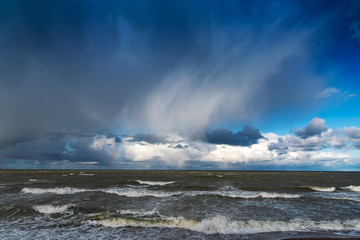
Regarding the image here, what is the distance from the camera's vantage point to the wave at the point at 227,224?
13.8 m

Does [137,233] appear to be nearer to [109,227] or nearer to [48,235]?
[109,227]

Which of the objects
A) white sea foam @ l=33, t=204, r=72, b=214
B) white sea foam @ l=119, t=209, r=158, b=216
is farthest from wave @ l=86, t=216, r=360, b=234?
white sea foam @ l=33, t=204, r=72, b=214

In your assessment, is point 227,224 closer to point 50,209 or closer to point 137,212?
point 137,212

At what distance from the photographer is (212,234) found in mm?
12750

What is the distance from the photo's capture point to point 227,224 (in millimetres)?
14609

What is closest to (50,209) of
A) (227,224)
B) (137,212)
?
(137,212)

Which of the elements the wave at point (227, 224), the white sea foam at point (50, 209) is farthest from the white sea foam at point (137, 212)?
the white sea foam at point (50, 209)

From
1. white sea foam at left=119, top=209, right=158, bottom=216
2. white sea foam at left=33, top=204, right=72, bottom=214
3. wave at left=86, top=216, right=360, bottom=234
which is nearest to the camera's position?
wave at left=86, top=216, right=360, bottom=234

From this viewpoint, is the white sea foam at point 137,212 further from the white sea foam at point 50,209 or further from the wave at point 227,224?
the white sea foam at point 50,209

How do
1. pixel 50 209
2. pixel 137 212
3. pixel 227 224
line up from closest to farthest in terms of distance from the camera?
pixel 227 224, pixel 137 212, pixel 50 209

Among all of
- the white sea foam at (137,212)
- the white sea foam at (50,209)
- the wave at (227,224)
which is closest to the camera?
the wave at (227,224)

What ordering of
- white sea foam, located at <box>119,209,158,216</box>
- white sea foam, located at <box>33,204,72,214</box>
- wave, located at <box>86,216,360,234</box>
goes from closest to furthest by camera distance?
1. wave, located at <box>86,216,360,234</box>
2. white sea foam, located at <box>119,209,158,216</box>
3. white sea foam, located at <box>33,204,72,214</box>

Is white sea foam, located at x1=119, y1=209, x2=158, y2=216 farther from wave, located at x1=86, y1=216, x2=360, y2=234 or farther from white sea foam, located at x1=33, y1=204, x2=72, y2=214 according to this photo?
white sea foam, located at x1=33, y1=204, x2=72, y2=214

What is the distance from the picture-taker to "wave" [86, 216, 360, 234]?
1376 cm
